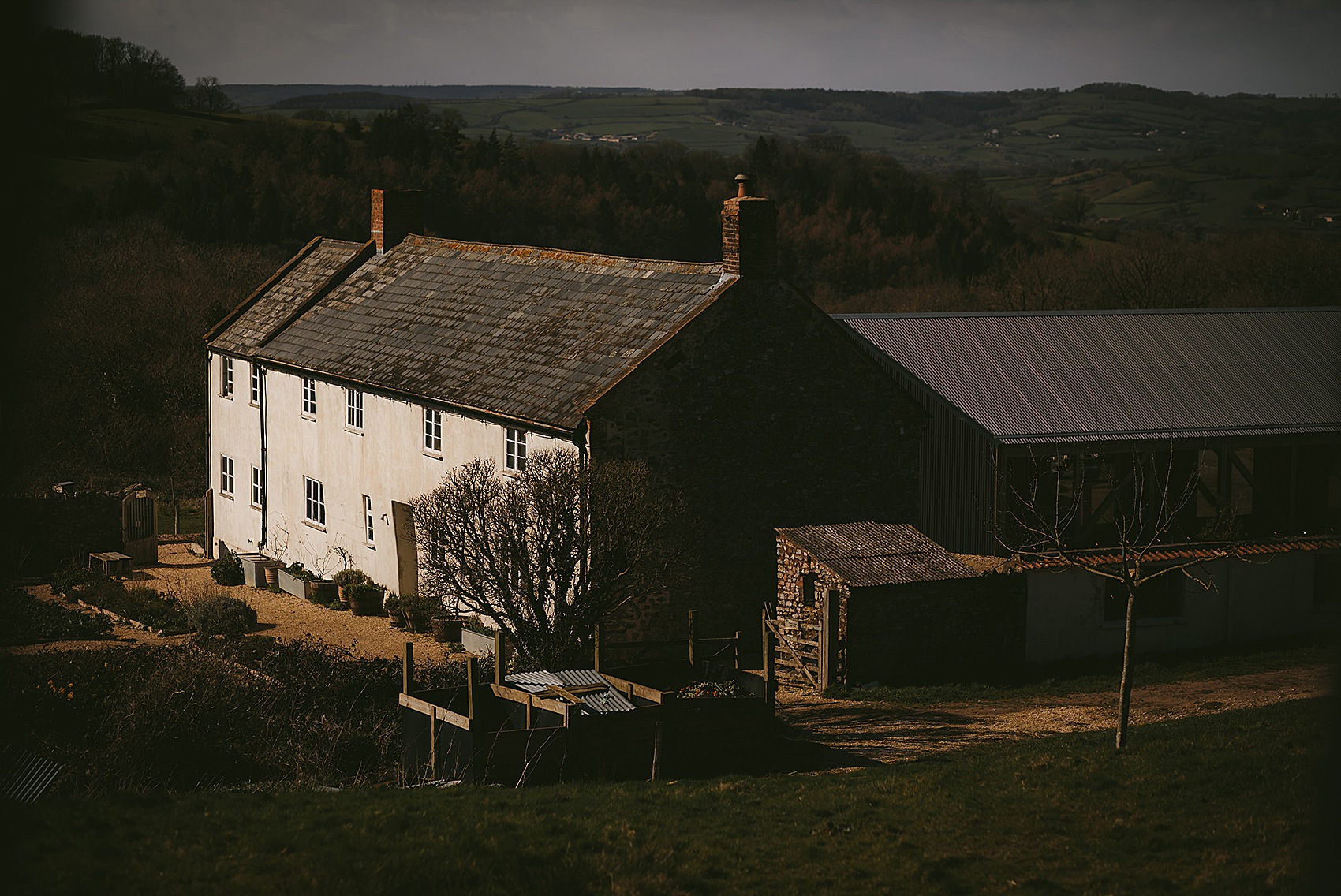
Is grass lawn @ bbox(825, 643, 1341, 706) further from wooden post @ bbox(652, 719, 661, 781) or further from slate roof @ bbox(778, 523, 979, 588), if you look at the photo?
wooden post @ bbox(652, 719, 661, 781)

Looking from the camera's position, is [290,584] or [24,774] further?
[290,584]

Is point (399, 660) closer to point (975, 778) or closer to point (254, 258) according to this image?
point (975, 778)

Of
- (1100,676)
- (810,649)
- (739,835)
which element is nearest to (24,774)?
(739,835)

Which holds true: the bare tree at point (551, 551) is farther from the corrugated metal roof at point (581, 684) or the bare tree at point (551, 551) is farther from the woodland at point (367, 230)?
the woodland at point (367, 230)

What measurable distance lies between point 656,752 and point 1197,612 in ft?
41.3

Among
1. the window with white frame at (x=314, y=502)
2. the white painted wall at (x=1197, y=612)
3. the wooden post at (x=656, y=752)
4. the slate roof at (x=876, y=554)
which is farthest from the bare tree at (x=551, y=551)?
the window with white frame at (x=314, y=502)

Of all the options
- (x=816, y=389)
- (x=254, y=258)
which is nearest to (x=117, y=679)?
(x=816, y=389)

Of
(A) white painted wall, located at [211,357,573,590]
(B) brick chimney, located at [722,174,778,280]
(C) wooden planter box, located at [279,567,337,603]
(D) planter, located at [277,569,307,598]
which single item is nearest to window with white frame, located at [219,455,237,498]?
(A) white painted wall, located at [211,357,573,590]

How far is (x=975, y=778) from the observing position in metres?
14.2

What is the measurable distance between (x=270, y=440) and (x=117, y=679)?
46.8 ft

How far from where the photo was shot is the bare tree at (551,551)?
1856 cm

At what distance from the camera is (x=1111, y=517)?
3012cm

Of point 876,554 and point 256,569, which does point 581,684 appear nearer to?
point 876,554

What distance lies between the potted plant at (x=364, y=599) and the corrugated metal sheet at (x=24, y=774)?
11.4m
